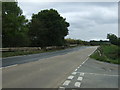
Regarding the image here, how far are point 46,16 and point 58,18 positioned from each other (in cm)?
375

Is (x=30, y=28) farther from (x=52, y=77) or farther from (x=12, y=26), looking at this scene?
(x=52, y=77)

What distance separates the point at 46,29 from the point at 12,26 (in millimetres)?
15052

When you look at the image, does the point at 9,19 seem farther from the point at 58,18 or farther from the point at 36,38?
the point at 58,18

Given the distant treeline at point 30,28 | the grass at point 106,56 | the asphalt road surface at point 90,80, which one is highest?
the distant treeline at point 30,28

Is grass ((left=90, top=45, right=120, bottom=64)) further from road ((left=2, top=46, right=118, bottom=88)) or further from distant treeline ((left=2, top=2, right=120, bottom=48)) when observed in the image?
distant treeline ((left=2, top=2, right=120, bottom=48))

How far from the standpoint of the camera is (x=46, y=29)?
213ft

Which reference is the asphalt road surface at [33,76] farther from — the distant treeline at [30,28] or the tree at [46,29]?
the tree at [46,29]

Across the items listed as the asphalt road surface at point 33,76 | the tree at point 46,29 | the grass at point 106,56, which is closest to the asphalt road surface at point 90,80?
the asphalt road surface at point 33,76

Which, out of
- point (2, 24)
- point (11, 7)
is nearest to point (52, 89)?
point (2, 24)

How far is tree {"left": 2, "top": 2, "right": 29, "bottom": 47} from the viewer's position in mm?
50906

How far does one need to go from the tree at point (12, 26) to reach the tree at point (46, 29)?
8.03m

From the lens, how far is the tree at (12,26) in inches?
2004

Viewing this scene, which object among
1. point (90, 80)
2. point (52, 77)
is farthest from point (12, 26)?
point (90, 80)

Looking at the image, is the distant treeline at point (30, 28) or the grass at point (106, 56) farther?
the distant treeline at point (30, 28)
